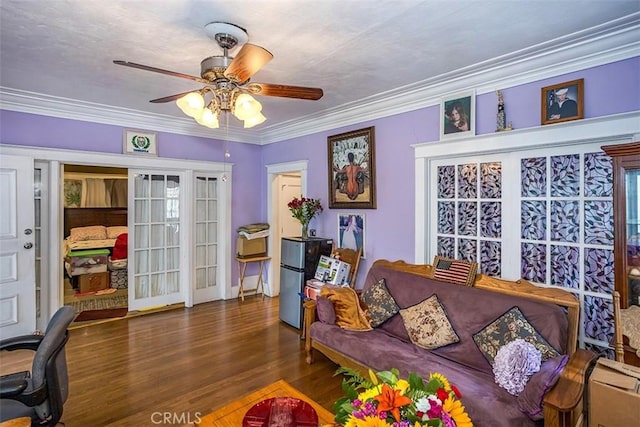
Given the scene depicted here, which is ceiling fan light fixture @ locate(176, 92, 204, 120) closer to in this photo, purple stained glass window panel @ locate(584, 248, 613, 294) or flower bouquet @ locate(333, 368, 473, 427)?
flower bouquet @ locate(333, 368, 473, 427)

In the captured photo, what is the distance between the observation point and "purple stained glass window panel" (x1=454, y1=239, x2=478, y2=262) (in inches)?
116

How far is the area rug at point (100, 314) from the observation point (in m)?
4.14

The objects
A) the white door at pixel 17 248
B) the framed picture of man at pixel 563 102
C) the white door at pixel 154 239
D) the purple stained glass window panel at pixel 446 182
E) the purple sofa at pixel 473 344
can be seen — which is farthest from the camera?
the white door at pixel 154 239

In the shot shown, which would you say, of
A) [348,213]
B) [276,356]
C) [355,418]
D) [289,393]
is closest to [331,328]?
[276,356]

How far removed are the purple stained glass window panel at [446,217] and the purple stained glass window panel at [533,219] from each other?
0.58m

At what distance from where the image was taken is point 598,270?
2301 millimetres

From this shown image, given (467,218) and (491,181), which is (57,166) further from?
(491,181)

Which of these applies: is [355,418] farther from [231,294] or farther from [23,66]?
[231,294]

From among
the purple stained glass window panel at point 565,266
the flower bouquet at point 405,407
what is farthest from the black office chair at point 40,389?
the purple stained glass window panel at point 565,266

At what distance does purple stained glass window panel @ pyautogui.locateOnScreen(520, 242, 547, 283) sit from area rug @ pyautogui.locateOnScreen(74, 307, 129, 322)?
181 inches

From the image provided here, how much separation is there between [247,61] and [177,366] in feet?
8.72

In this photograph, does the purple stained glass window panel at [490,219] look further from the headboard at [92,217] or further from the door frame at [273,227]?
Result: the headboard at [92,217]

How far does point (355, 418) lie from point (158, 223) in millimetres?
4212

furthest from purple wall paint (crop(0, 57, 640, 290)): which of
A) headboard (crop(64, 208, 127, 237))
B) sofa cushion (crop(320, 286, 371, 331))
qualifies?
headboard (crop(64, 208, 127, 237))
